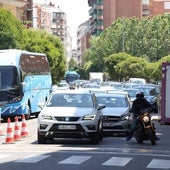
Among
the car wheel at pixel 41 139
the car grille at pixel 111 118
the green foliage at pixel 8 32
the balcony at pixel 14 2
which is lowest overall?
the car wheel at pixel 41 139

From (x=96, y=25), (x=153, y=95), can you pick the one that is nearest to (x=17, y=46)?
(x=153, y=95)

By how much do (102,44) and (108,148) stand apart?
109 m

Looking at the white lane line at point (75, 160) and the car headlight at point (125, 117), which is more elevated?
the car headlight at point (125, 117)

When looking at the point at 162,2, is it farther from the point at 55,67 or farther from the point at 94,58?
the point at 55,67

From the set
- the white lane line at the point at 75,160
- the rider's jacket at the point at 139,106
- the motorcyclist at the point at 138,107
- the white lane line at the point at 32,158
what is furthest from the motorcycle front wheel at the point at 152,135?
the white lane line at the point at 32,158

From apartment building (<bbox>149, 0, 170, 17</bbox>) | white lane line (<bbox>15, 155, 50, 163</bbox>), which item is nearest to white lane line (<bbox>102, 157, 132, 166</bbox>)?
white lane line (<bbox>15, 155, 50, 163</bbox>)

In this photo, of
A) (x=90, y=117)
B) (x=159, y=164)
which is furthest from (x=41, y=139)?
(x=159, y=164)

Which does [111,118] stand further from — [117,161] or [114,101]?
[117,161]

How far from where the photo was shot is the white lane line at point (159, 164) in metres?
14.8

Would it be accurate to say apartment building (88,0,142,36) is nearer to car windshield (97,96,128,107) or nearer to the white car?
car windshield (97,96,128,107)

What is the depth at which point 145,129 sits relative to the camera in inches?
805

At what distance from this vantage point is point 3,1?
84.9m

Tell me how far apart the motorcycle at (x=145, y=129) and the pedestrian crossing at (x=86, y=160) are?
3778 millimetres

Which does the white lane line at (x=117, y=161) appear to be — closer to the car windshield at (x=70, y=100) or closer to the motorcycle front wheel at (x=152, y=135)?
the motorcycle front wheel at (x=152, y=135)
